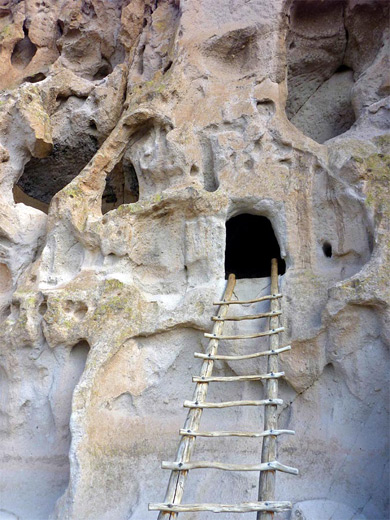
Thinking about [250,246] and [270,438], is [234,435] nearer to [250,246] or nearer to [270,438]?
[270,438]

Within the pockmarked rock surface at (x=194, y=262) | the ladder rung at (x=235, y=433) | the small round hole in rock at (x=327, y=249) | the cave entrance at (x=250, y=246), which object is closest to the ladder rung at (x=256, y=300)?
the pockmarked rock surface at (x=194, y=262)

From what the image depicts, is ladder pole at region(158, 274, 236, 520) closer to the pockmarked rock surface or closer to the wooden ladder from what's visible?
the wooden ladder

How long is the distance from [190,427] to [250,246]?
3.99 meters

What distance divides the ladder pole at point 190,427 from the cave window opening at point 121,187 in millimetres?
2379

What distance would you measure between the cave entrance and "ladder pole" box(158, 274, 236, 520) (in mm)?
2298

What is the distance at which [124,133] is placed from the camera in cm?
577

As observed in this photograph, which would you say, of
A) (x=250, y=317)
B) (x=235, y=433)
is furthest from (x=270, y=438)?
(x=250, y=317)

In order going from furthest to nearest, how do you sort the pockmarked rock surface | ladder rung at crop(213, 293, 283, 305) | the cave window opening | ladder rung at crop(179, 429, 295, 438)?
the cave window opening, ladder rung at crop(213, 293, 283, 305), the pockmarked rock surface, ladder rung at crop(179, 429, 295, 438)

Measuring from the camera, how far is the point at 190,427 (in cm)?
359

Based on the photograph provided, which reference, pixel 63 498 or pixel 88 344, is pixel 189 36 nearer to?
pixel 88 344

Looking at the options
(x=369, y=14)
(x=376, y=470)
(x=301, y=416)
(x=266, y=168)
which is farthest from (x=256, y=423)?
(x=369, y=14)

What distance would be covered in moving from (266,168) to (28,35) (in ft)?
14.2

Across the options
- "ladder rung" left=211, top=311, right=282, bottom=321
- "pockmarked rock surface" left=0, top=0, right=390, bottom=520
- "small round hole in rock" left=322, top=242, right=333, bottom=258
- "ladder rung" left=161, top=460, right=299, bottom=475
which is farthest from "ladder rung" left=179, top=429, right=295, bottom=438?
"small round hole in rock" left=322, top=242, right=333, bottom=258

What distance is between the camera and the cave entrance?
7.12 m
